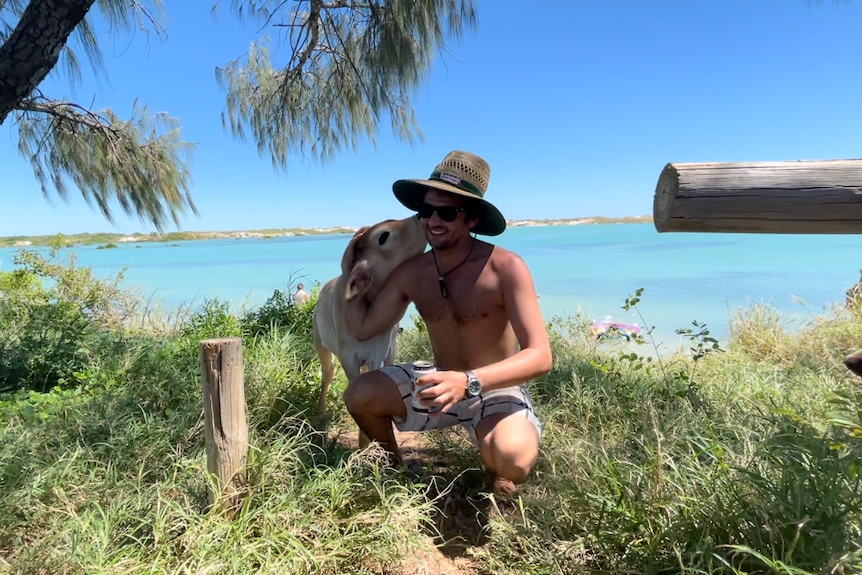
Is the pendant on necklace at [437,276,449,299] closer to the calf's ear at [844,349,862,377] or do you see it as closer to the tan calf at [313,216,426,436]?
the tan calf at [313,216,426,436]

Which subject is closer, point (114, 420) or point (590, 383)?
point (114, 420)

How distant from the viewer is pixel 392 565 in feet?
5.95

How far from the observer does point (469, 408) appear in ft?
7.65

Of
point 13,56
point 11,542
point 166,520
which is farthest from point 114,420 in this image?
point 13,56

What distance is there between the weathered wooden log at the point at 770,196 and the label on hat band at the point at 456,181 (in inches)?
34.8

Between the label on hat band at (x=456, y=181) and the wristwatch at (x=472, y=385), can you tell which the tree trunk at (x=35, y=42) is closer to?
the label on hat band at (x=456, y=181)

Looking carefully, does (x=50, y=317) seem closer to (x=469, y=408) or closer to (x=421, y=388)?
(x=469, y=408)

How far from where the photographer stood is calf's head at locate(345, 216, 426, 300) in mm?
2480

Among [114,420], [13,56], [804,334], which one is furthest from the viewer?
[804,334]

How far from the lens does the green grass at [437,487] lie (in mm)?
1589

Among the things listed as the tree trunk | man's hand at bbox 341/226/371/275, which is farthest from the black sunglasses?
the tree trunk

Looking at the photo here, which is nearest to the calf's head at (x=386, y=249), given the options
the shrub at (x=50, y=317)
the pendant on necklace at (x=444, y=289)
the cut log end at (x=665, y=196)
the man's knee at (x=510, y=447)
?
the pendant on necklace at (x=444, y=289)

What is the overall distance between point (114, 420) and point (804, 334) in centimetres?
608

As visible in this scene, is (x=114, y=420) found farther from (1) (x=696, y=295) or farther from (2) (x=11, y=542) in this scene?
(1) (x=696, y=295)
